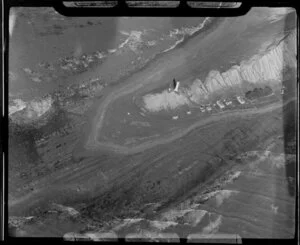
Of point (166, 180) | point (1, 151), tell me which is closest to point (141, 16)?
point (166, 180)

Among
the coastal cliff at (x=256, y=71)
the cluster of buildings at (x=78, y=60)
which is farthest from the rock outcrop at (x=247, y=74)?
the cluster of buildings at (x=78, y=60)

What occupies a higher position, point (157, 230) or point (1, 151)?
point (1, 151)

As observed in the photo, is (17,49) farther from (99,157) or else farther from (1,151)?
(99,157)

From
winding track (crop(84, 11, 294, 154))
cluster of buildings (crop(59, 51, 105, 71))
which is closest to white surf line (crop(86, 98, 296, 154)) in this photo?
winding track (crop(84, 11, 294, 154))

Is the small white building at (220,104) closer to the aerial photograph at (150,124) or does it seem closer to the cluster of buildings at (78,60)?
the aerial photograph at (150,124)

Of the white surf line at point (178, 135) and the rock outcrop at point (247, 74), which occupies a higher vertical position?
the rock outcrop at point (247, 74)

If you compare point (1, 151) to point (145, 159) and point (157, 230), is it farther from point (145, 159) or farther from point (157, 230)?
point (157, 230)

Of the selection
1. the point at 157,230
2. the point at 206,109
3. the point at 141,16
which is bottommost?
the point at 157,230
